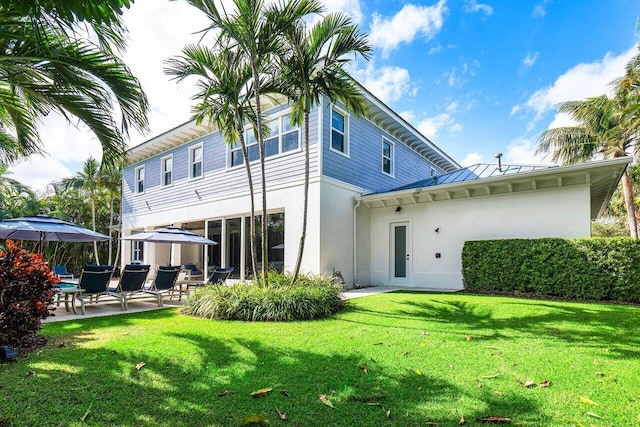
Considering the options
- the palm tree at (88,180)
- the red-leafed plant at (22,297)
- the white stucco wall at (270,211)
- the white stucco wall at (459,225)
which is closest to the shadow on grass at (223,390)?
the red-leafed plant at (22,297)

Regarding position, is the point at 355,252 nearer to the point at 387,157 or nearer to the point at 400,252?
the point at 400,252

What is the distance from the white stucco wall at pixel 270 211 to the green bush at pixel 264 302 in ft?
9.95

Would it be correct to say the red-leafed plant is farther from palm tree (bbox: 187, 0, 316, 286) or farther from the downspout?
the downspout

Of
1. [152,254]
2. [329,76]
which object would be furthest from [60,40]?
[152,254]

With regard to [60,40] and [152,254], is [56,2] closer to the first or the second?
[60,40]

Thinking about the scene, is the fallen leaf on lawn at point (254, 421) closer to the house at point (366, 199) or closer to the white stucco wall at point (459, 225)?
the house at point (366, 199)

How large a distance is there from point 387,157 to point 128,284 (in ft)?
34.4

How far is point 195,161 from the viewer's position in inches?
568

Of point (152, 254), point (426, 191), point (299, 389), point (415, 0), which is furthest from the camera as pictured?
point (152, 254)

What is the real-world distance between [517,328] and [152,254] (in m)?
16.1

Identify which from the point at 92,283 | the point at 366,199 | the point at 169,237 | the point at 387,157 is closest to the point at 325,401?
the point at 92,283

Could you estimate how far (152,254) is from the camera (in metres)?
16.2

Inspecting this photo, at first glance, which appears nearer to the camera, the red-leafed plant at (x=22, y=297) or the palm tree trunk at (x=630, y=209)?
the red-leafed plant at (x=22, y=297)

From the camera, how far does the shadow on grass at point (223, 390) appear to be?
2541 mm
